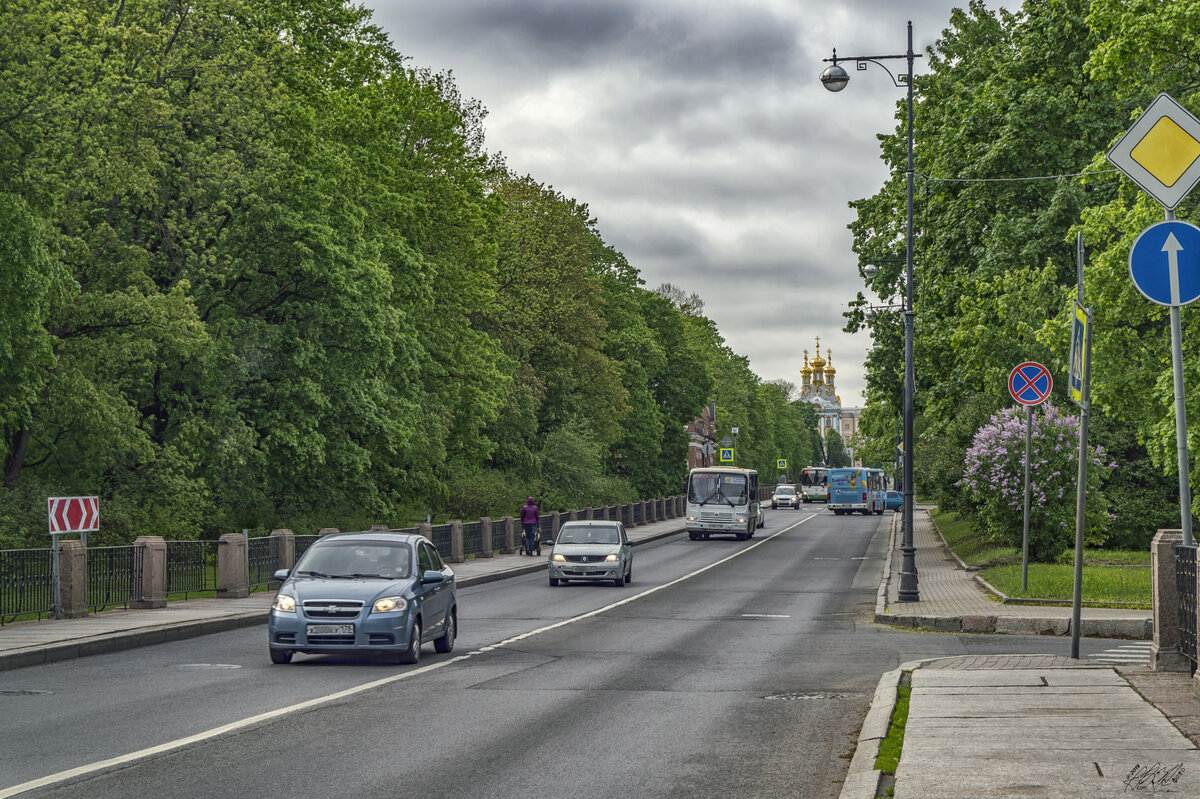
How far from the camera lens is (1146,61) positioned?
87.8 feet

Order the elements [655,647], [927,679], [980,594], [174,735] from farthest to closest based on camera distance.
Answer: [980,594] → [655,647] → [927,679] → [174,735]

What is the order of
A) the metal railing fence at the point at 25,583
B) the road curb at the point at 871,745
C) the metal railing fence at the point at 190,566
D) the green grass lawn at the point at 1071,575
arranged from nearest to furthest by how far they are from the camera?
1. the road curb at the point at 871,745
2. the metal railing fence at the point at 25,583
3. the green grass lawn at the point at 1071,575
4. the metal railing fence at the point at 190,566

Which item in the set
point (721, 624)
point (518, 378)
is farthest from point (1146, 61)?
point (518, 378)

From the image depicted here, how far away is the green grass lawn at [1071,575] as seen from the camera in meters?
22.0

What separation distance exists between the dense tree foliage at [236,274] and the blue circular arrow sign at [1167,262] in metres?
20.2

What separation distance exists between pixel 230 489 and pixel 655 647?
2065 centimetres

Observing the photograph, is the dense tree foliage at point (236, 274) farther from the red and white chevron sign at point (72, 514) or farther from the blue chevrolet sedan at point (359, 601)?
the blue chevrolet sedan at point (359, 601)

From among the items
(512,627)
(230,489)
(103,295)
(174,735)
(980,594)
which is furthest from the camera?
(230,489)

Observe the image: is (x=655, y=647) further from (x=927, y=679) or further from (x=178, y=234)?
(x=178, y=234)

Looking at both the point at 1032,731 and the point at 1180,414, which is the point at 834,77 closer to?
the point at 1180,414

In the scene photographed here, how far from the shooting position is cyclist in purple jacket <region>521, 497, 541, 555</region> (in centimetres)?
4247

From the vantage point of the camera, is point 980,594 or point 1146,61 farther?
point 1146,61

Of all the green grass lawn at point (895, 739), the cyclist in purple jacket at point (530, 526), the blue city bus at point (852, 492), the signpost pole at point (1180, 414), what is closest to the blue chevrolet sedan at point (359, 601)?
the green grass lawn at point (895, 739)

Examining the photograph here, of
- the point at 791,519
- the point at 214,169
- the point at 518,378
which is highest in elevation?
the point at 214,169
